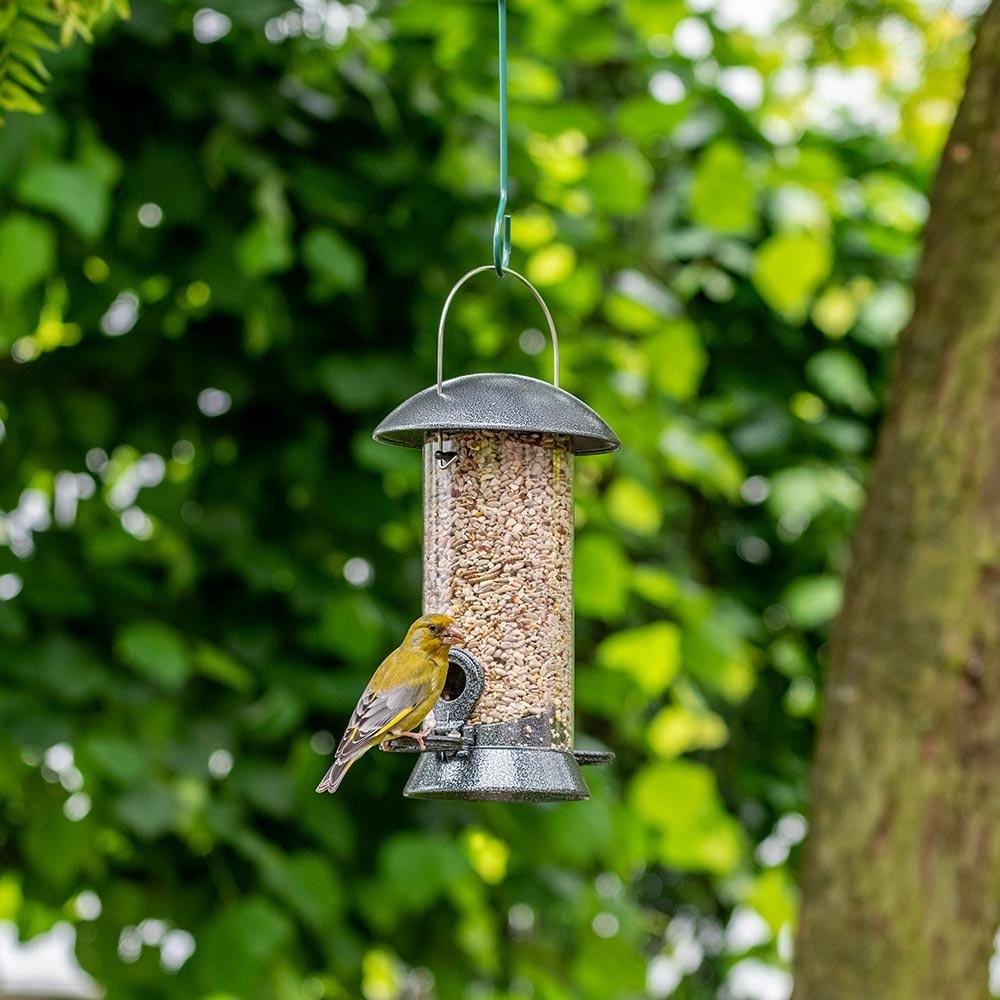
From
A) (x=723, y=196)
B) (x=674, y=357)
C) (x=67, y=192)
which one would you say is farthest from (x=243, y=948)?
(x=723, y=196)

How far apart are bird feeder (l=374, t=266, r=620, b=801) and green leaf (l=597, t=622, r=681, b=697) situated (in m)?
1.52

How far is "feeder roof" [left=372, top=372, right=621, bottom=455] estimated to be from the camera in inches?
87.1

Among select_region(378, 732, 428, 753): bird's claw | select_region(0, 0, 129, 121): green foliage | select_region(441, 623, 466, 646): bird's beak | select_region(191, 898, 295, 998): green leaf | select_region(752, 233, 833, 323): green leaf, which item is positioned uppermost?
select_region(752, 233, 833, 323): green leaf

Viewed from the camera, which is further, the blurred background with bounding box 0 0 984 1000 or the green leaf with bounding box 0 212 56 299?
the blurred background with bounding box 0 0 984 1000

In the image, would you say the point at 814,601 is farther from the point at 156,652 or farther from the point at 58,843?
the point at 58,843

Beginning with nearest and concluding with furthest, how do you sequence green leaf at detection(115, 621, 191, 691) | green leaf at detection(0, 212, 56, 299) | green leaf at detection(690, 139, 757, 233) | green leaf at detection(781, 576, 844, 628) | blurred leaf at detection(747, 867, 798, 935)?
green leaf at detection(0, 212, 56, 299) → green leaf at detection(115, 621, 191, 691) → green leaf at detection(690, 139, 757, 233) → blurred leaf at detection(747, 867, 798, 935) → green leaf at detection(781, 576, 844, 628)

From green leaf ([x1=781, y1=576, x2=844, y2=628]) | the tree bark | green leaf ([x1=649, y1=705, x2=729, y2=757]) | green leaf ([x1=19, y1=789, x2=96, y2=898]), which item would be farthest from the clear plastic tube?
green leaf ([x1=781, y1=576, x2=844, y2=628])

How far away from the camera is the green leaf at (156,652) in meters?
3.33

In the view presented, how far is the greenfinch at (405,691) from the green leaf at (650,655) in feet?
5.87

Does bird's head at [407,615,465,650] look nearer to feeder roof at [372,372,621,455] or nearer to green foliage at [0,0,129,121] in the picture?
feeder roof at [372,372,621,455]

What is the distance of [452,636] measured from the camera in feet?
7.95

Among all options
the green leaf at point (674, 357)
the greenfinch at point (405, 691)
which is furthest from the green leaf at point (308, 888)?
the green leaf at point (674, 357)

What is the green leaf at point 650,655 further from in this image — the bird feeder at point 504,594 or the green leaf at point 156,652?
the bird feeder at point 504,594

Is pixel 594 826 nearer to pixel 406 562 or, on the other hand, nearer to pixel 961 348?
pixel 406 562
